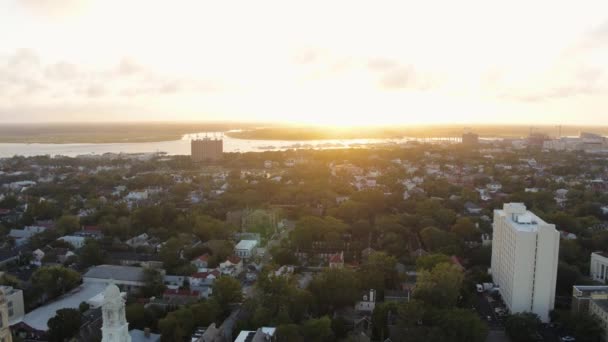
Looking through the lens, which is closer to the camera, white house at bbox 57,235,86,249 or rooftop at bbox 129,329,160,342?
rooftop at bbox 129,329,160,342

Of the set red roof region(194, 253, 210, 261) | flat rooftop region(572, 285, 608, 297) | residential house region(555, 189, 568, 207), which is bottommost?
red roof region(194, 253, 210, 261)

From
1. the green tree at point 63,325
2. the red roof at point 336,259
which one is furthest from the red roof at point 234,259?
the green tree at point 63,325

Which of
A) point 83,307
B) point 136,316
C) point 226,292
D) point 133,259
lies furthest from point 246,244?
point 136,316

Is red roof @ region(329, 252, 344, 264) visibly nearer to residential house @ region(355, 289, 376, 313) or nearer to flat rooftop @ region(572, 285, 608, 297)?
residential house @ region(355, 289, 376, 313)

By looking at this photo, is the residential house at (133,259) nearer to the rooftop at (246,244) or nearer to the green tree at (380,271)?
the rooftop at (246,244)

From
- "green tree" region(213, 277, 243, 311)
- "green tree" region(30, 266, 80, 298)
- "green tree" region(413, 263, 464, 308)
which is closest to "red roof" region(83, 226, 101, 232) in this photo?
"green tree" region(30, 266, 80, 298)

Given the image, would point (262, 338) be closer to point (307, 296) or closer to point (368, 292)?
point (307, 296)
